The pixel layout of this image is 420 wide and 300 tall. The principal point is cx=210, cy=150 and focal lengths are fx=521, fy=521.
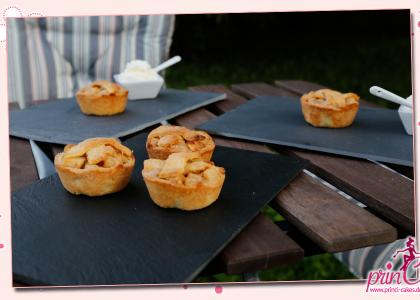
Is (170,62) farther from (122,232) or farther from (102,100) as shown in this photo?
(122,232)

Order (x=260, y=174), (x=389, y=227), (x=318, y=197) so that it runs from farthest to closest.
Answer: (x=260, y=174), (x=318, y=197), (x=389, y=227)

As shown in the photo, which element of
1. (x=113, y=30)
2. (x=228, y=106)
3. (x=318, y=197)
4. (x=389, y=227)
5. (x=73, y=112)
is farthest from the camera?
(x=113, y=30)

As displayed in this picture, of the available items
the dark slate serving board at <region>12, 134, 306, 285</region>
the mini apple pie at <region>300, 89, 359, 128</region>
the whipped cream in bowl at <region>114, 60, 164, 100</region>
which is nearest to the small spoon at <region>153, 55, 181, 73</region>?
the whipped cream in bowl at <region>114, 60, 164, 100</region>

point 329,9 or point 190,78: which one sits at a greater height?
point 329,9

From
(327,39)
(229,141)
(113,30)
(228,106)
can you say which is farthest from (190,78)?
(229,141)

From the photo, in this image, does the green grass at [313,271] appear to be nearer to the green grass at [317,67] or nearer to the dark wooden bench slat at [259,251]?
the dark wooden bench slat at [259,251]

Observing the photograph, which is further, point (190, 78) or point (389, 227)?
point (190, 78)

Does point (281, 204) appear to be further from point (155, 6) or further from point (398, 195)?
point (155, 6)

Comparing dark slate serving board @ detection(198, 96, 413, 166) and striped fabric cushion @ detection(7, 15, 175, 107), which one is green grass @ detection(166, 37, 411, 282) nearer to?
striped fabric cushion @ detection(7, 15, 175, 107)
